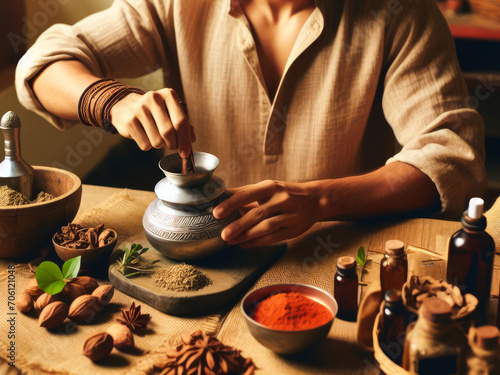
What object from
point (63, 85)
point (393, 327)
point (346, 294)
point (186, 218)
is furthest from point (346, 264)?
point (63, 85)

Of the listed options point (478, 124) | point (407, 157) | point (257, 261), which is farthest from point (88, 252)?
point (478, 124)

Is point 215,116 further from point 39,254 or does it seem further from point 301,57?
point 39,254

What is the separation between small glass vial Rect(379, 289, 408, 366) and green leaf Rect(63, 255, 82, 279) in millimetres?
705

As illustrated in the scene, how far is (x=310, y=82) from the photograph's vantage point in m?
1.87

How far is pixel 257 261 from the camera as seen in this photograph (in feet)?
4.49

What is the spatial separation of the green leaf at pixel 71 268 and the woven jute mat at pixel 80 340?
106mm

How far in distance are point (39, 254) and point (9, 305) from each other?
0.22 meters

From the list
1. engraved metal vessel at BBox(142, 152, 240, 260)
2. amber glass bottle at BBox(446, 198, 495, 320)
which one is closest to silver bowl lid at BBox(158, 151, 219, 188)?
engraved metal vessel at BBox(142, 152, 240, 260)

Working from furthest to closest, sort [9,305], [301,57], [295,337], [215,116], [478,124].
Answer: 1. [215,116]
2. [301,57]
3. [478,124]
4. [9,305]
5. [295,337]

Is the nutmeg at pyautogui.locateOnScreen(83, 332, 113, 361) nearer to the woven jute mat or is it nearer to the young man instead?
the woven jute mat

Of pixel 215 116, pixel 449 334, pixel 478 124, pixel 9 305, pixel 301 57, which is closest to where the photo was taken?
pixel 449 334

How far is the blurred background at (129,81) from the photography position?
2707 mm

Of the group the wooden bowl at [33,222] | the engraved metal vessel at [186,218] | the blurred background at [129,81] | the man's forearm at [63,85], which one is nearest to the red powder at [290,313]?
the engraved metal vessel at [186,218]

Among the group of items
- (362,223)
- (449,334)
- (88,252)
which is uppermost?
(449,334)
